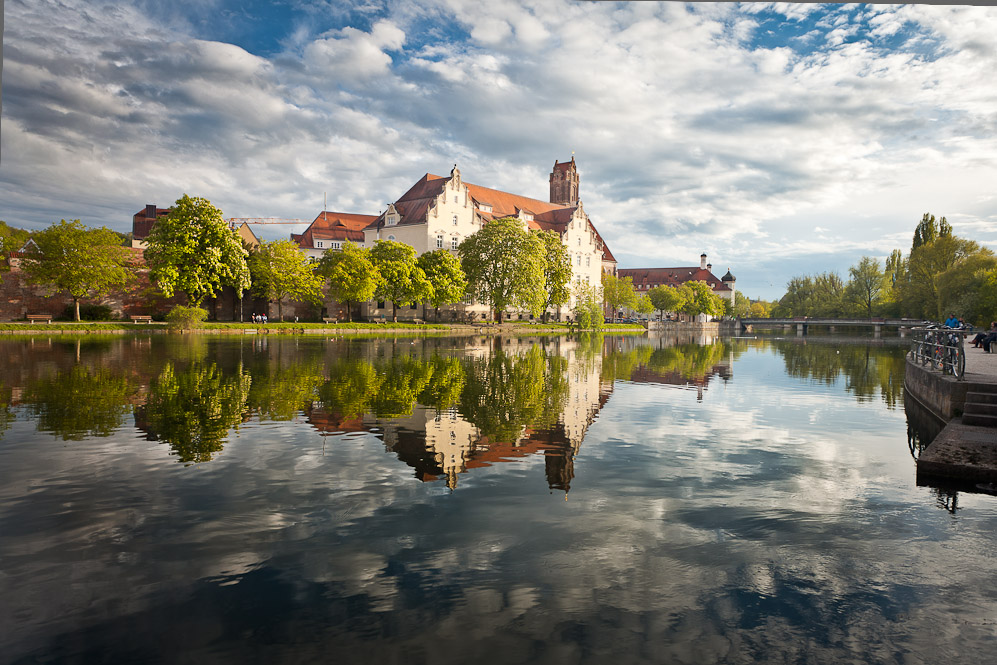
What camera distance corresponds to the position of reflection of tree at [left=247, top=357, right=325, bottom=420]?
44.5 feet

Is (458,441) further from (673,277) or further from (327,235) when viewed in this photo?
(673,277)

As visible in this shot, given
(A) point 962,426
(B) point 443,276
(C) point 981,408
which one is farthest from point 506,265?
(A) point 962,426

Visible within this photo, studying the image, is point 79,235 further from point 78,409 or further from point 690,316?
point 690,316

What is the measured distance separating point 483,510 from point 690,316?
156343 millimetres

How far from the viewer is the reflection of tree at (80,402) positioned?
1115 centimetres

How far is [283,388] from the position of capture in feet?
55.7

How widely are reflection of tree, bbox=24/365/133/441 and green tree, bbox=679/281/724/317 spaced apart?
131993mm

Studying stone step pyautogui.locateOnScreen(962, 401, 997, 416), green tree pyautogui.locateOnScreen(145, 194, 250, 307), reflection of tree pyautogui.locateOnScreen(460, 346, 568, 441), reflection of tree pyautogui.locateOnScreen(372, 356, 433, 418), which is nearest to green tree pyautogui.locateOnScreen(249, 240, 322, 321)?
Answer: green tree pyautogui.locateOnScreen(145, 194, 250, 307)

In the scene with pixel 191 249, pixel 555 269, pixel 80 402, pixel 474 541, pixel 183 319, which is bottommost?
pixel 474 541

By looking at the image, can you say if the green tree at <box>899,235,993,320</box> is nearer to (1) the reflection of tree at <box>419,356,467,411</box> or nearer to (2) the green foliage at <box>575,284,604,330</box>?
(2) the green foliage at <box>575,284,604,330</box>

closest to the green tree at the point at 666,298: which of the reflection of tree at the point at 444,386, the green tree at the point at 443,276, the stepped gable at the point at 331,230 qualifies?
the stepped gable at the point at 331,230

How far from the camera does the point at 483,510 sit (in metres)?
6.95

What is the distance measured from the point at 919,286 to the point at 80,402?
10274 cm

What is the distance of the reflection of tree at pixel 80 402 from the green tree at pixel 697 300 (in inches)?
5197
